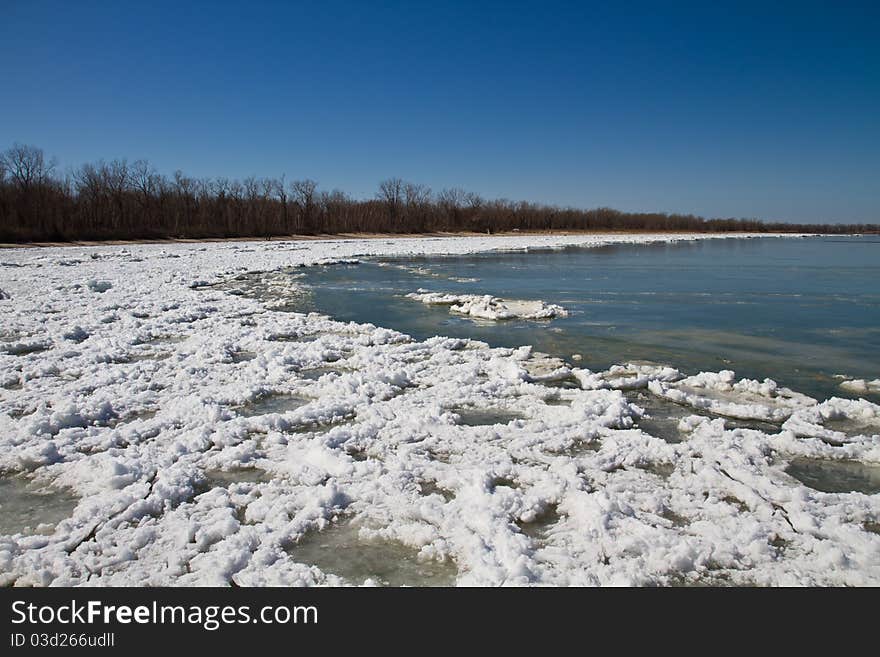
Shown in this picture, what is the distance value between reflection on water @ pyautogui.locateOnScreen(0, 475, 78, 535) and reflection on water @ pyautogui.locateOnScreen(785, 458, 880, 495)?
4.96 m

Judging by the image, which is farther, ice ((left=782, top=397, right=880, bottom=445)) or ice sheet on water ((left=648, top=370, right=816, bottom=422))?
ice sheet on water ((left=648, top=370, right=816, bottom=422))

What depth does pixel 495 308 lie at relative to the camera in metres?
10.9

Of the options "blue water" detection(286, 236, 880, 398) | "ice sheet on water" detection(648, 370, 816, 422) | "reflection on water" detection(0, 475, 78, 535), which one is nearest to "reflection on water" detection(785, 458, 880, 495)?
"ice sheet on water" detection(648, 370, 816, 422)

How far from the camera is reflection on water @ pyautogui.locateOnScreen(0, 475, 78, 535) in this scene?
9.98 ft

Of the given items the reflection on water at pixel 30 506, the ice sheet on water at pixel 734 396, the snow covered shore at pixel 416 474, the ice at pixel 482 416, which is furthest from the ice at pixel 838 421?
the reflection on water at pixel 30 506

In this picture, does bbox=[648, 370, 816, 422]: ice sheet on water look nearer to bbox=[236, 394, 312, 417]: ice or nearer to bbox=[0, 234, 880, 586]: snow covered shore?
bbox=[0, 234, 880, 586]: snow covered shore

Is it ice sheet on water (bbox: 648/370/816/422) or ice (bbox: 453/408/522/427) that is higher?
ice sheet on water (bbox: 648/370/816/422)

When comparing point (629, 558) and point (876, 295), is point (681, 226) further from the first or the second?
point (629, 558)

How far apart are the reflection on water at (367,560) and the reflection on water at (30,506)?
1557 mm

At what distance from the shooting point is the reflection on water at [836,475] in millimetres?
3590

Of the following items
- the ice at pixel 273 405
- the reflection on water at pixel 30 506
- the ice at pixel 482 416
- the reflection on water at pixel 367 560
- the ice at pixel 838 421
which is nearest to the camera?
the reflection on water at pixel 367 560

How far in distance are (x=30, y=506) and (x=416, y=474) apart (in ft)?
8.15

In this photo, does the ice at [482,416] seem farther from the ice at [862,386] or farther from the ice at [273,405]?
the ice at [862,386]

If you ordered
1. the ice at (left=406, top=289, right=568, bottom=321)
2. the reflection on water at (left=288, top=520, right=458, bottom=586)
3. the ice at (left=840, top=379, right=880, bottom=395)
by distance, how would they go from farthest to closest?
the ice at (left=406, top=289, right=568, bottom=321)
the ice at (left=840, top=379, right=880, bottom=395)
the reflection on water at (left=288, top=520, right=458, bottom=586)
